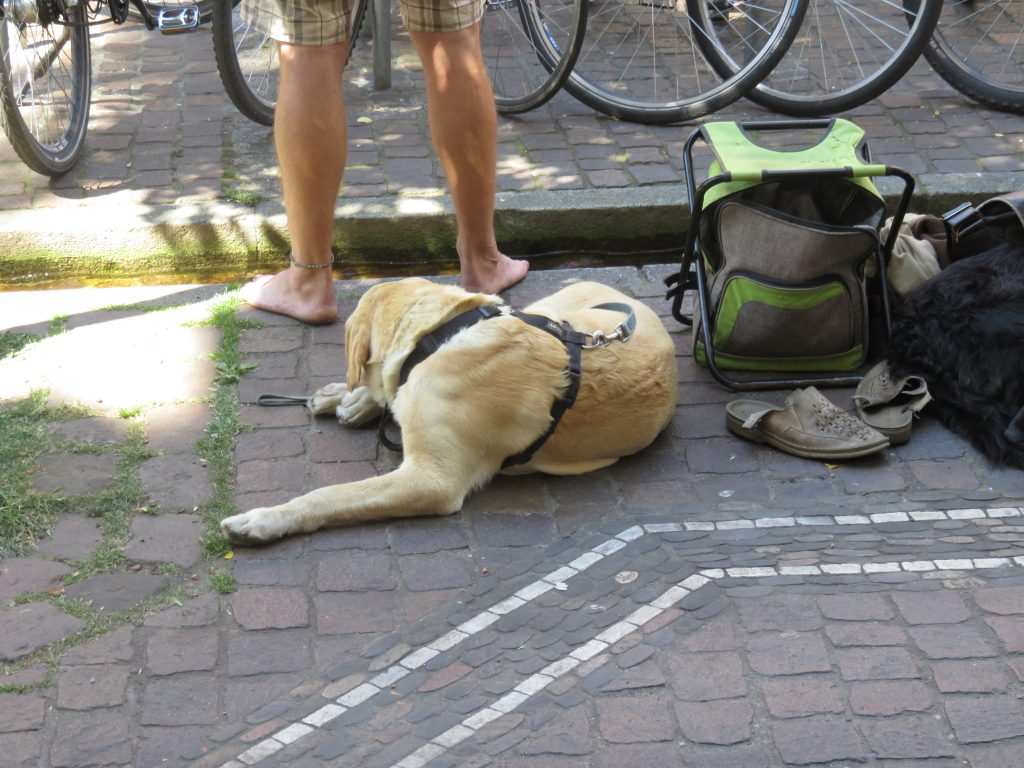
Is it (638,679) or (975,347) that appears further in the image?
(975,347)

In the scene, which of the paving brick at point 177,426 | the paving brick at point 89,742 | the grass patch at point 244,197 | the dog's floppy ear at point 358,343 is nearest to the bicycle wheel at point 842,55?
the grass patch at point 244,197

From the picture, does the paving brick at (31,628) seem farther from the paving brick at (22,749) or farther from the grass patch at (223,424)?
the grass patch at (223,424)

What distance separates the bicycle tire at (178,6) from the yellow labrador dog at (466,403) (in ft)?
11.9

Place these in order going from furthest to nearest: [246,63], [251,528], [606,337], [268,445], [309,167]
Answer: [246,63] → [309,167] → [268,445] → [606,337] → [251,528]

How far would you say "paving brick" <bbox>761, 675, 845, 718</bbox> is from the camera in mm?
2816

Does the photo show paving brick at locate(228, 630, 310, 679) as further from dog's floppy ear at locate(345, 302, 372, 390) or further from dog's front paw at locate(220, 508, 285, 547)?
dog's floppy ear at locate(345, 302, 372, 390)

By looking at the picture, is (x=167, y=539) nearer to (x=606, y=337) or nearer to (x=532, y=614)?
(x=532, y=614)

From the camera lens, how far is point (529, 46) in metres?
6.80

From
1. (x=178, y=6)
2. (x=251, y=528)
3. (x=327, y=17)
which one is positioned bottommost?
(x=251, y=528)

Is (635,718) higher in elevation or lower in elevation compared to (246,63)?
lower

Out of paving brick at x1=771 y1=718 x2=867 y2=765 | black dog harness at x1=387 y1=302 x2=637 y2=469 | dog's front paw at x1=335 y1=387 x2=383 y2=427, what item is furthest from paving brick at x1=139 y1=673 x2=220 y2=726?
paving brick at x1=771 y1=718 x2=867 y2=765

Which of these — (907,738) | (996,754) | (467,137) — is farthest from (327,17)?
(996,754)

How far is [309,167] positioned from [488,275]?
92 cm

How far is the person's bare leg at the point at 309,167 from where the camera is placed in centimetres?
428
